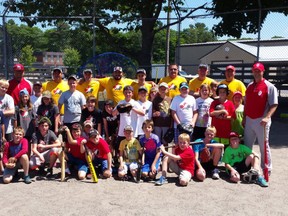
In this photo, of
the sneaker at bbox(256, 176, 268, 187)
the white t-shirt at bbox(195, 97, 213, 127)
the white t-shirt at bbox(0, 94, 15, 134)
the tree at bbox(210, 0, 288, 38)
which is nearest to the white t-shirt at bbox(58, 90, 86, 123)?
the white t-shirt at bbox(0, 94, 15, 134)

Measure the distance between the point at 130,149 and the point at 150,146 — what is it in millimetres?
352

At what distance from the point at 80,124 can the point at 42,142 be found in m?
0.76

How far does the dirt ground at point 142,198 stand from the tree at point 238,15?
9097 millimetres

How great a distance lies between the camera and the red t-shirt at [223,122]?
238 inches

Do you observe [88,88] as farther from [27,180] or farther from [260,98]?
[260,98]

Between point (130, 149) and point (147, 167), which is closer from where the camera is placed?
point (147, 167)

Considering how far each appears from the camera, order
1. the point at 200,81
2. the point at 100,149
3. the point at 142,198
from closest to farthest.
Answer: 1. the point at 142,198
2. the point at 100,149
3. the point at 200,81

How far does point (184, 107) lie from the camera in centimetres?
612

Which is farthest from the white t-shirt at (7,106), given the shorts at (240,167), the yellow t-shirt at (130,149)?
the shorts at (240,167)

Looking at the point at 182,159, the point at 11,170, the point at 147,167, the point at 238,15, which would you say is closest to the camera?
the point at 11,170

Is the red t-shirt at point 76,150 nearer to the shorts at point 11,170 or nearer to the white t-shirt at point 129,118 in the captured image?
the white t-shirt at point 129,118

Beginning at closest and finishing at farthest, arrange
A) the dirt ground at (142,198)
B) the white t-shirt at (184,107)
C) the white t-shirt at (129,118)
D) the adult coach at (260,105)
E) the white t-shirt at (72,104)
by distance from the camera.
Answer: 1. the dirt ground at (142,198)
2. the adult coach at (260,105)
3. the white t-shirt at (184,107)
4. the white t-shirt at (129,118)
5. the white t-shirt at (72,104)

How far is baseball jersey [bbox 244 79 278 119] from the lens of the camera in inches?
221

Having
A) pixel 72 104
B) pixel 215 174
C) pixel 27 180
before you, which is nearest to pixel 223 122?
pixel 215 174
